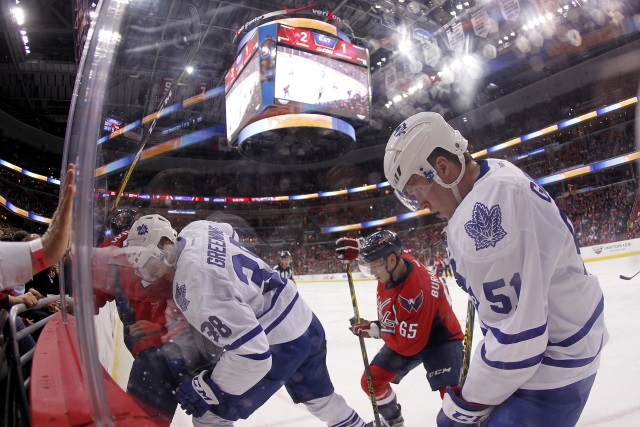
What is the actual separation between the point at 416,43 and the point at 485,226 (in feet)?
43.2

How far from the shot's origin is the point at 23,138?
16.0 meters

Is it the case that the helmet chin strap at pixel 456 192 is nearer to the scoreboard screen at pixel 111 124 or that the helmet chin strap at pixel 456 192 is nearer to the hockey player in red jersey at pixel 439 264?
the scoreboard screen at pixel 111 124

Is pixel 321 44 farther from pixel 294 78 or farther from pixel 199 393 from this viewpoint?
pixel 199 393

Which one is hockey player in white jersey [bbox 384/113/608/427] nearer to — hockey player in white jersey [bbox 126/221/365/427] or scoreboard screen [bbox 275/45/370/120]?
hockey player in white jersey [bbox 126/221/365/427]

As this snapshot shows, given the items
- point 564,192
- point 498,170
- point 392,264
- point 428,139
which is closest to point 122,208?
point 428,139

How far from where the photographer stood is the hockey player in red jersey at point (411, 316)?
6.77 feet

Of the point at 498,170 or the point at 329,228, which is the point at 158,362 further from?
the point at 329,228

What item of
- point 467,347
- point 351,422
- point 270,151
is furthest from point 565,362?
point 270,151

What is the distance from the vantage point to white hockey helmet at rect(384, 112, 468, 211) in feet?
3.52

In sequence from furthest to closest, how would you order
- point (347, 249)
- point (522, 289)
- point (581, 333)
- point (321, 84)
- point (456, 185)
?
1. point (321, 84)
2. point (347, 249)
3. point (456, 185)
4. point (581, 333)
5. point (522, 289)

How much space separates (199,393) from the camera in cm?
129

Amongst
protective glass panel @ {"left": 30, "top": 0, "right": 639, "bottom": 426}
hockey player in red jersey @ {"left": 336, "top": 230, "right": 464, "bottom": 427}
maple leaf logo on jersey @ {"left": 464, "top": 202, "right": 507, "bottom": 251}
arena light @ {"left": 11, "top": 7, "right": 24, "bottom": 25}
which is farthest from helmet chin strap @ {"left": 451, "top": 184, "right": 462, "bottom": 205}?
arena light @ {"left": 11, "top": 7, "right": 24, "bottom": 25}

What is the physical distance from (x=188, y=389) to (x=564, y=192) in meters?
17.0

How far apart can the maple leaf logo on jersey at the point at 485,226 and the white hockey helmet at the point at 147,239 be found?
0.87 m
